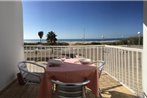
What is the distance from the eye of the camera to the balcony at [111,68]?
15.5 ft

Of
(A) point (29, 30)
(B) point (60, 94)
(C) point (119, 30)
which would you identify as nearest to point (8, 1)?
(B) point (60, 94)

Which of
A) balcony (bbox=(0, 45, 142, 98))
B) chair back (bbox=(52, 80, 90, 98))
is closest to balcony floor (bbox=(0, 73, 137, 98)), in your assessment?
balcony (bbox=(0, 45, 142, 98))

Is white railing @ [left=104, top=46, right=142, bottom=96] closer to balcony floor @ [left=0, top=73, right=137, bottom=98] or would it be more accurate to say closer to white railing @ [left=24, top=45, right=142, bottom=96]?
white railing @ [left=24, top=45, right=142, bottom=96]

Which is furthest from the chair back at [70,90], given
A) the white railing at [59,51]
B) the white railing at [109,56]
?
the white railing at [59,51]

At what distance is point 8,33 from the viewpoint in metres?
5.68

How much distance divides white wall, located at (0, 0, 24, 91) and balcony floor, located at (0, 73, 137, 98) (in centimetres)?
23

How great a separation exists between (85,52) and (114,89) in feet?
9.66

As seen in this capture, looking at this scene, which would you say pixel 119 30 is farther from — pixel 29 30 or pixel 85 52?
pixel 85 52

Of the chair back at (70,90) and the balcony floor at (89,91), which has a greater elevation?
the chair back at (70,90)

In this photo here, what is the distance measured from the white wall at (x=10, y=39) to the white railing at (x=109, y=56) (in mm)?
1102

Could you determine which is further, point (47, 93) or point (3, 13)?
point (3, 13)

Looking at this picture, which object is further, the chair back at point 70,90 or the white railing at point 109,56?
the white railing at point 109,56

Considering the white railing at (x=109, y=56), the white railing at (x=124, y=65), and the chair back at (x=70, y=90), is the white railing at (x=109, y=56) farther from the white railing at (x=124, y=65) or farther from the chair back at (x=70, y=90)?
the chair back at (x=70, y=90)

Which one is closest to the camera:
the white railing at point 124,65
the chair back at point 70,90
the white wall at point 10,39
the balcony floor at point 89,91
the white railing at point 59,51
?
the chair back at point 70,90
